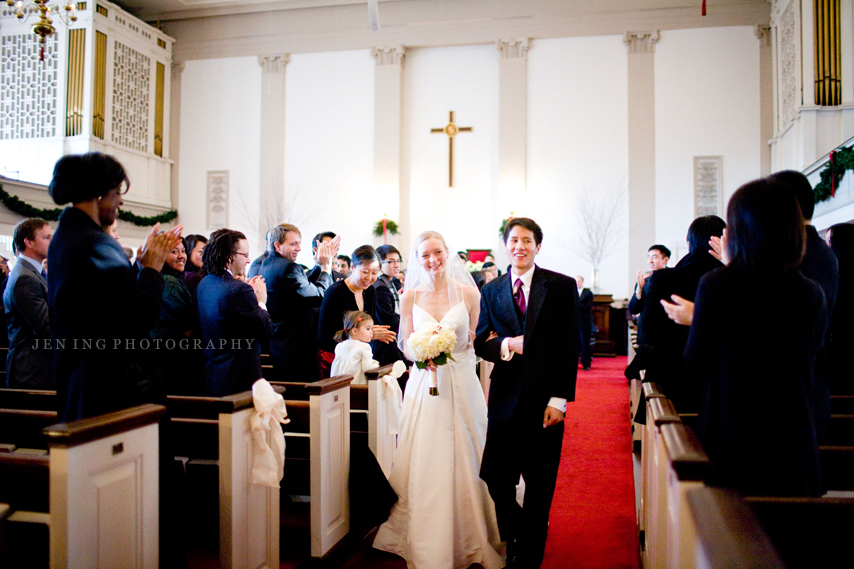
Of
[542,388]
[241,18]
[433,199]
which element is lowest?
[542,388]

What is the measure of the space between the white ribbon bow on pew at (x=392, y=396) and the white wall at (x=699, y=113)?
9557 mm

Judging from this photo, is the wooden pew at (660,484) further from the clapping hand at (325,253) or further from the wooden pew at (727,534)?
the clapping hand at (325,253)

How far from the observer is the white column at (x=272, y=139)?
13.4 meters

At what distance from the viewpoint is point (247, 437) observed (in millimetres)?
2529

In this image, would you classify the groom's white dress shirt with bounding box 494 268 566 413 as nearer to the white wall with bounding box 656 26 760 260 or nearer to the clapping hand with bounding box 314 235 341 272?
the clapping hand with bounding box 314 235 341 272

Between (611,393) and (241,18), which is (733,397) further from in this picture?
(241,18)

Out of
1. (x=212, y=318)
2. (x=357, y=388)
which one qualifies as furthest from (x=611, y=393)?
(x=212, y=318)

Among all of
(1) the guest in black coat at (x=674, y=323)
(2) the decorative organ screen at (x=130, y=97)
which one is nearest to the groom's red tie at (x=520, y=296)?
(1) the guest in black coat at (x=674, y=323)

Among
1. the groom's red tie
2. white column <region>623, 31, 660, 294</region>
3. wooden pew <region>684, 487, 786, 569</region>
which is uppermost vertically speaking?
white column <region>623, 31, 660, 294</region>

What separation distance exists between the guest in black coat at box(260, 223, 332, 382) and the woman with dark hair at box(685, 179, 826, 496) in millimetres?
2713

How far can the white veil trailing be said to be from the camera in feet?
10.6

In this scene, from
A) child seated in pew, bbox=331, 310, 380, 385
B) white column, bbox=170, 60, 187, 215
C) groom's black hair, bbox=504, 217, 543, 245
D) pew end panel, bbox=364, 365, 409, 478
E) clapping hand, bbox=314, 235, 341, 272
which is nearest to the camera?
groom's black hair, bbox=504, 217, 543, 245

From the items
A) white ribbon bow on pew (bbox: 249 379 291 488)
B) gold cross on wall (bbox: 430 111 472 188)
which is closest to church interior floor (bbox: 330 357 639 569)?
white ribbon bow on pew (bbox: 249 379 291 488)

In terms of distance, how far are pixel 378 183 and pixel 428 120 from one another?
1.77 metres
